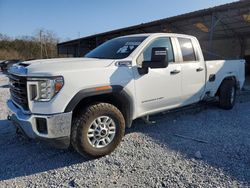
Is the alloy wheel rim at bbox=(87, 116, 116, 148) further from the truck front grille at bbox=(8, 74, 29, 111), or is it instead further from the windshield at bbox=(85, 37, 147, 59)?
the windshield at bbox=(85, 37, 147, 59)

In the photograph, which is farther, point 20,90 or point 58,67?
point 20,90

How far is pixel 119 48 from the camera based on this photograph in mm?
4496

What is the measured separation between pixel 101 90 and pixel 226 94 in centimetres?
418

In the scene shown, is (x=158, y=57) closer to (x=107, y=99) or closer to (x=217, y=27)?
(x=107, y=99)

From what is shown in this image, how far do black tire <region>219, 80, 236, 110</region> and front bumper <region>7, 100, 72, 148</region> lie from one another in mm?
4528

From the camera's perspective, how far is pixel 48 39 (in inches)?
1791

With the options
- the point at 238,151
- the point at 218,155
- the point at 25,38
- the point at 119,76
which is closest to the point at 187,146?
the point at 218,155

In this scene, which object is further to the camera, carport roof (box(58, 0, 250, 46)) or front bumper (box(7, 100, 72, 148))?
carport roof (box(58, 0, 250, 46))

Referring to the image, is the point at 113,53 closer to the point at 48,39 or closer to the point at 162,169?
the point at 162,169

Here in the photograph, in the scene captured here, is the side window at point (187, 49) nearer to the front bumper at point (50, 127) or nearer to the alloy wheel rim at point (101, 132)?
the alloy wheel rim at point (101, 132)

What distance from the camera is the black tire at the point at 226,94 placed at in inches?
251

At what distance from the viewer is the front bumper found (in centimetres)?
321

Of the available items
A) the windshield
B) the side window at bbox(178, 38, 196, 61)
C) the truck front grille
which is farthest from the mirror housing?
the truck front grille

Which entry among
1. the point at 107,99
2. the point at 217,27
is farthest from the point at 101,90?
the point at 217,27
